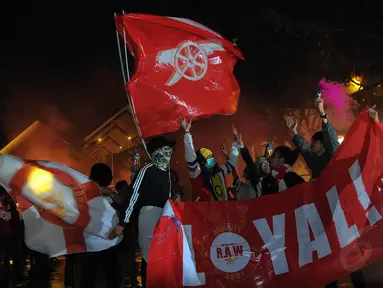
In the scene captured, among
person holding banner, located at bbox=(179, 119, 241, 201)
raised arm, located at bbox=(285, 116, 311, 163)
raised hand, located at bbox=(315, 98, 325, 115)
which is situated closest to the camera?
raised hand, located at bbox=(315, 98, 325, 115)

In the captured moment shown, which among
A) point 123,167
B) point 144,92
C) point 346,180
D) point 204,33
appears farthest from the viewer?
point 123,167

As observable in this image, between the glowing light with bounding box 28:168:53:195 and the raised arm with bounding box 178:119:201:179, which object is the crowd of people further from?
the glowing light with bounding box 28:168:53:195

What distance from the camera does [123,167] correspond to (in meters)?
19.6

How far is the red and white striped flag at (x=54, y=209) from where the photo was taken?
438 centimetres

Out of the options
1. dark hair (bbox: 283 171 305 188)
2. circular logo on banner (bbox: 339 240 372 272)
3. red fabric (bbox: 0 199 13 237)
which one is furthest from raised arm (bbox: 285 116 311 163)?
red fabric (bbox: 0 199 13 237)

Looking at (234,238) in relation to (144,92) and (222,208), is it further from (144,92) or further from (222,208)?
(144,92)

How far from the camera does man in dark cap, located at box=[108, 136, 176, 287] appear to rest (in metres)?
4.09

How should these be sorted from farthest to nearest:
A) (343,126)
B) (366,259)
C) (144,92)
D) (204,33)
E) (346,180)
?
(343,126) → (204,33) → (144,92) → (346,180) → (366,259)

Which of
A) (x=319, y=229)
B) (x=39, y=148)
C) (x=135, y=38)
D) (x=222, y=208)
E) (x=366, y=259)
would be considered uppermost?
(x=39, y=148)

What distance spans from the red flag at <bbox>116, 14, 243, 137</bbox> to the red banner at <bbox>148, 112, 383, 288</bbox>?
1335 mm

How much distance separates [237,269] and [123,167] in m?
16.2

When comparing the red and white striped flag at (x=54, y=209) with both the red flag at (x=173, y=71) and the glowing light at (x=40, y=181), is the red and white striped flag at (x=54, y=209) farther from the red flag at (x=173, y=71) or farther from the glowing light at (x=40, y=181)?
the red flag at (x=173, y=71)

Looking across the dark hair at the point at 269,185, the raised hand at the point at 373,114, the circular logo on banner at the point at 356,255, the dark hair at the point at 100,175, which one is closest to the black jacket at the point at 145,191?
the dark hair at the point at 100,175

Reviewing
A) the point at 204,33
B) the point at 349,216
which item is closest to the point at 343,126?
the point at 204,33
